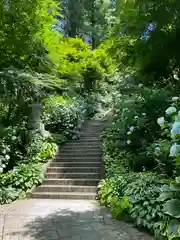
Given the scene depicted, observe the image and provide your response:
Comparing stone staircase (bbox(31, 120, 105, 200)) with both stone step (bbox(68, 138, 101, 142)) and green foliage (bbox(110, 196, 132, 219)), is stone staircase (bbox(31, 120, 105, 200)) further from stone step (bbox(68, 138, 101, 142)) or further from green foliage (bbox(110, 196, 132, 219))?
green foliage (bbox(110, 196, 132, 219))

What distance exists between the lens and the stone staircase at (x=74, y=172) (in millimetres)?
5660

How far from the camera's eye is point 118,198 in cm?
442

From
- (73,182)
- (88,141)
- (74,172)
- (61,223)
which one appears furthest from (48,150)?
(61,223)

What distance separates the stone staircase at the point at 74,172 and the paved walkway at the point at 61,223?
641 mm

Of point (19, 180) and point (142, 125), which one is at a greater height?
point (142, 125)

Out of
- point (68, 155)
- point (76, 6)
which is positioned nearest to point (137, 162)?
point (68, 155)

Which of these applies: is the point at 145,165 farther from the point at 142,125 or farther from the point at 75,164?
the point at 75,164

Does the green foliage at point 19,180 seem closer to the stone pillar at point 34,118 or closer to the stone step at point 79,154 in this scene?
the stone step at point 79,154

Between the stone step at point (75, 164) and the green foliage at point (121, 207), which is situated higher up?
the stone step at point (75, 164)

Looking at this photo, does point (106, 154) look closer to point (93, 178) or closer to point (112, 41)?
point (93, 178)

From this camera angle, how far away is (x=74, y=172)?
21.1 ft

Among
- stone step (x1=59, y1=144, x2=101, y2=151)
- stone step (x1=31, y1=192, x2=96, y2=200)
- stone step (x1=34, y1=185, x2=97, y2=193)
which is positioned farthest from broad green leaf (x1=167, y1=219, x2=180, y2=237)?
stone step (x1=59, y1=144, x2=101, y2=151)

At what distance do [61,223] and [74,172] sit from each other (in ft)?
8.52

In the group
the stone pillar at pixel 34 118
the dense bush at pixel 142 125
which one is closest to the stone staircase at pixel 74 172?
the dense bush at pixel 142 125
